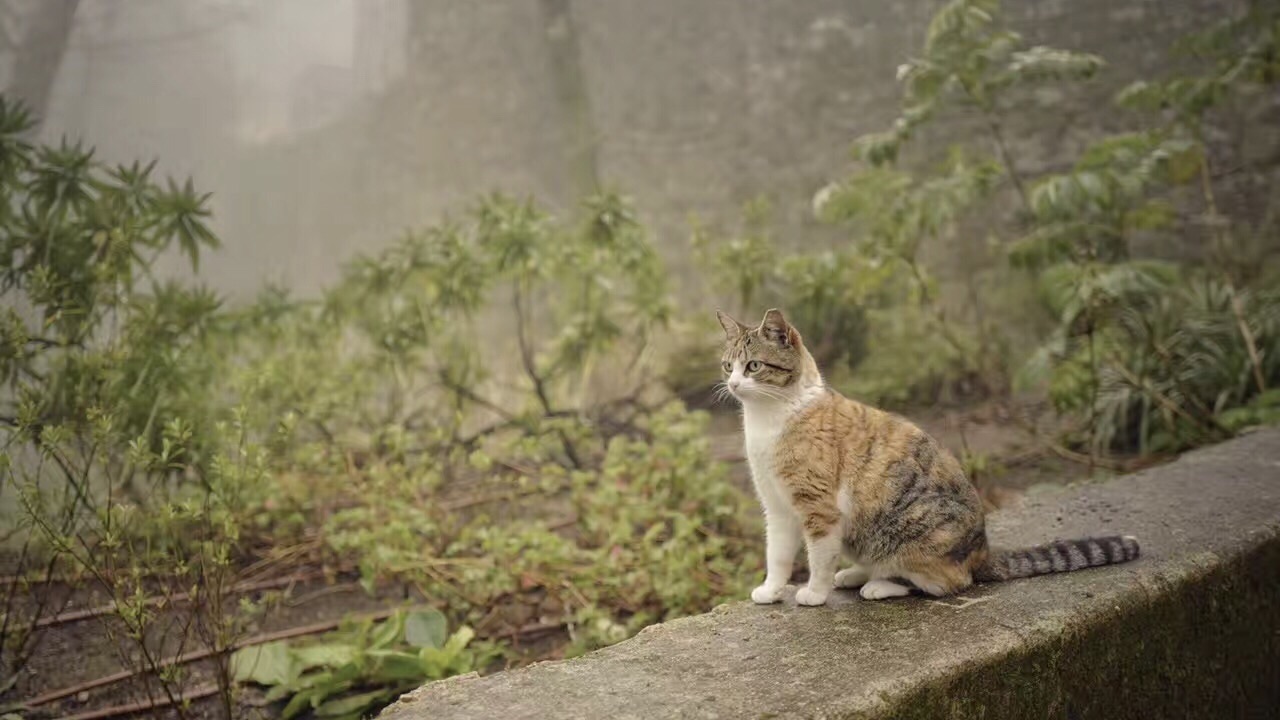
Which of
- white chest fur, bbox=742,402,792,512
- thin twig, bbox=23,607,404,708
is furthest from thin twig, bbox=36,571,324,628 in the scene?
white chest fur, bbox=742,402,792,512

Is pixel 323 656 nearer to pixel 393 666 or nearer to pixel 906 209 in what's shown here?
pixel 393 666

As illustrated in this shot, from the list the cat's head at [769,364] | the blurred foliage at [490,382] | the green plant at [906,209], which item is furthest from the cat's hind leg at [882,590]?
the green plant at [906,209]

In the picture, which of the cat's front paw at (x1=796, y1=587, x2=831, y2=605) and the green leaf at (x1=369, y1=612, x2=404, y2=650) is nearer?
the cat's front paw at (x1=796, y1=587, x2=831, y2=605)

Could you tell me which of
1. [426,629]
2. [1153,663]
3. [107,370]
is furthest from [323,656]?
[1153,663]

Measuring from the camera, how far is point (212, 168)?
5.86 meters

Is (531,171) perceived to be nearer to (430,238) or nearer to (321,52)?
(321,52)

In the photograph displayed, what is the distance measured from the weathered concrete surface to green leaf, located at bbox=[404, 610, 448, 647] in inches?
39.5

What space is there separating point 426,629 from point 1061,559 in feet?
5.84

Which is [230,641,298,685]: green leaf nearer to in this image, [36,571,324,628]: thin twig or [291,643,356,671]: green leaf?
[291,643,356,671]: green leaf

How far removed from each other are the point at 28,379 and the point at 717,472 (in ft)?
8.43

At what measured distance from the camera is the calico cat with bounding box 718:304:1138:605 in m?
1.94

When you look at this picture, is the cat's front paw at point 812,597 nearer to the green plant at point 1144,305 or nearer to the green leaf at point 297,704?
the green leaf at point 297,704

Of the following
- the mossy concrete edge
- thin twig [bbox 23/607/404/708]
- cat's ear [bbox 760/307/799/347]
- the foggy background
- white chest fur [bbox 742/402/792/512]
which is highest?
the foggy background

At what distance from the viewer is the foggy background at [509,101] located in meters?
5.77
